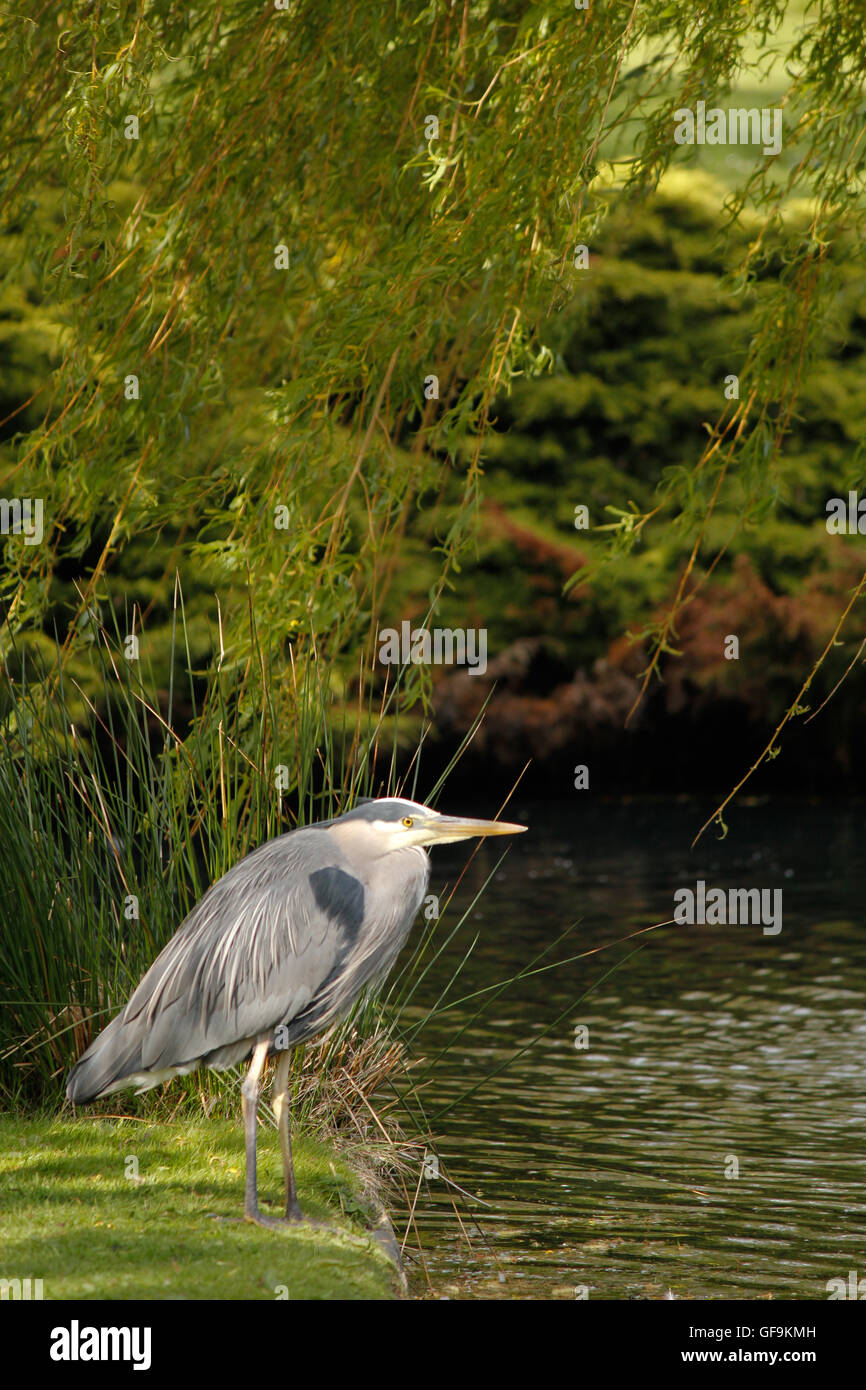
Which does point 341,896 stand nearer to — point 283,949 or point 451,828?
point 283,949

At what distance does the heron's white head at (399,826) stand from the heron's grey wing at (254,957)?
8cm

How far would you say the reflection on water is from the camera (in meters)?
4.91

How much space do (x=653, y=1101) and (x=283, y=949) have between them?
3275mm

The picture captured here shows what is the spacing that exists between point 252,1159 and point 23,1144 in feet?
3.08

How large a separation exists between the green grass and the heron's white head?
Answer: 988mm

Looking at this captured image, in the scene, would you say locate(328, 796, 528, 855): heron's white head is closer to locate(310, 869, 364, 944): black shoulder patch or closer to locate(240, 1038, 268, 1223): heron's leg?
locate(310, 869, 364, 944): black shoulder patch

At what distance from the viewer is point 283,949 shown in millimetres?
4113

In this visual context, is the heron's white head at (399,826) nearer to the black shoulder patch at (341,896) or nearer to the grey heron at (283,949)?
the grey heron at (283,949)

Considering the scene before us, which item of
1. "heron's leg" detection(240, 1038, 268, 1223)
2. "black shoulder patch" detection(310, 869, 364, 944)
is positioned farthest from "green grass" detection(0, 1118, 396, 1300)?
"black shoulder patch" detection(310, 869, 364, 944)

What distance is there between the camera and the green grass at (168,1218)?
3.75 m

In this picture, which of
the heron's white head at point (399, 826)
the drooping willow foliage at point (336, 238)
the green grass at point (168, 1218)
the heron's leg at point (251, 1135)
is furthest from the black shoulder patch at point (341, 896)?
the drooping willow foliage at point (336, 238)

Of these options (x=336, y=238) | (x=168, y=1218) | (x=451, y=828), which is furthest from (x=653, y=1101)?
(x=336, y=238)

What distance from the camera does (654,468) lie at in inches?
782

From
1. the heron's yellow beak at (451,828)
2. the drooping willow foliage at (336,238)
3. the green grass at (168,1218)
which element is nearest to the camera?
the green grass at (168,1218)
